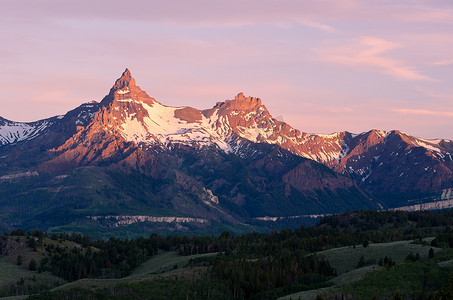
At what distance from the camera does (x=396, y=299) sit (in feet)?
607

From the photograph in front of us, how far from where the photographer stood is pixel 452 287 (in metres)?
194

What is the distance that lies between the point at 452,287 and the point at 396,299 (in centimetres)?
1794
